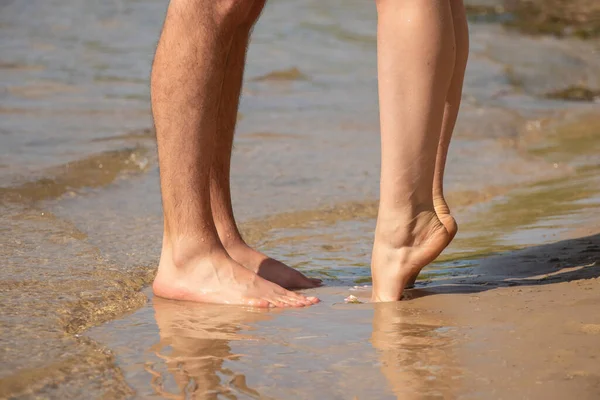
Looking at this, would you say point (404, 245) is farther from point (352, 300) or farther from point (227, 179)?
point (227, 179)

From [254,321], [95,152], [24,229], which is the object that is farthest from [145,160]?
[254,321]

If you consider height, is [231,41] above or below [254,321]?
above

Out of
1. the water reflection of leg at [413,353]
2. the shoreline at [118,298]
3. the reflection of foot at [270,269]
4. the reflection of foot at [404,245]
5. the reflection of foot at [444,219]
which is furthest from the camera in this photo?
the reflection of foot at [270,269]

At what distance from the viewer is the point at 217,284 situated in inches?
97.1

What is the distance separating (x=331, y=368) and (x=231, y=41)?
3.39ft

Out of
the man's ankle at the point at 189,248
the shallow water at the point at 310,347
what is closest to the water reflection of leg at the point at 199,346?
the shallow water at the point at 310,347

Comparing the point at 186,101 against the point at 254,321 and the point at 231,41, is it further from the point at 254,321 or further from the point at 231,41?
the point at 254,321

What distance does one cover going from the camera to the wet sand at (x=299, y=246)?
1.79m

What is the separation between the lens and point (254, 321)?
2215mm

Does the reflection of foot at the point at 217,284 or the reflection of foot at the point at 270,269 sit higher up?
the reflection of foot at the point at 217,284

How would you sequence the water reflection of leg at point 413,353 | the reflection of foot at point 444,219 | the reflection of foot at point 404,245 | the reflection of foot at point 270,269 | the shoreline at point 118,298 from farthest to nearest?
the reflection of foot at point 270,269, the reflection of foot at point 444,219, the reflection of foot at point 404,245, the shoreline at point 118,298, the water reflection of leg at point 413,353

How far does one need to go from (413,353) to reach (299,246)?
141cm

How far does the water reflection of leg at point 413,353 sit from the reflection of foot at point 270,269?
1.43ft

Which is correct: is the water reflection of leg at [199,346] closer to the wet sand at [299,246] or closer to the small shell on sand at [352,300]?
the wet sand at [299,246]
